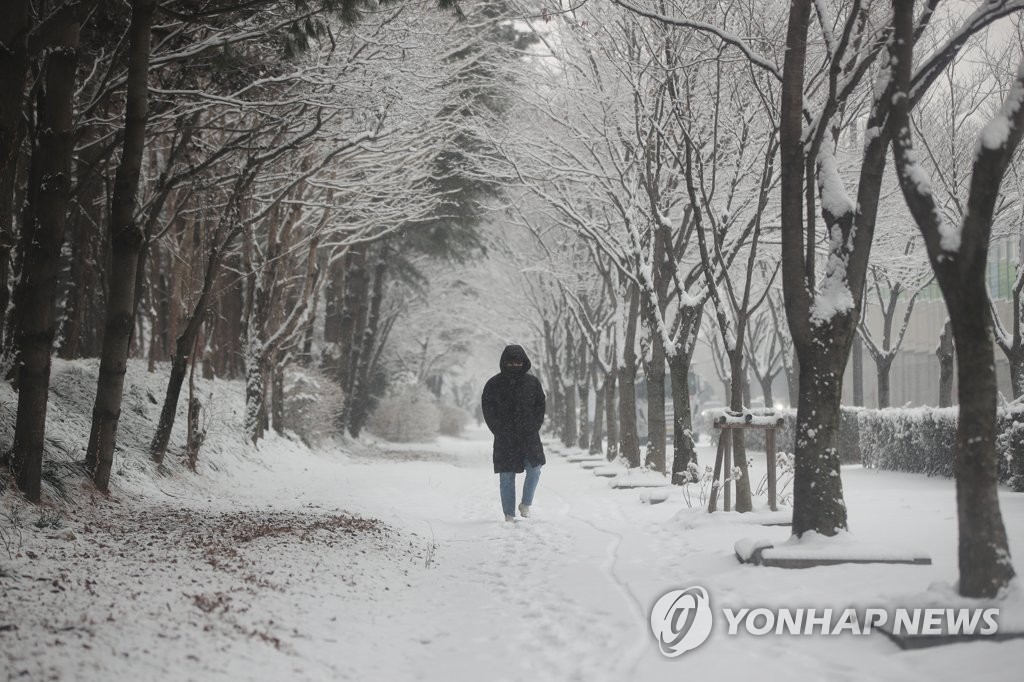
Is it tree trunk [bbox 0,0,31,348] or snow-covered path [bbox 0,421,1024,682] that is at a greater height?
tree trunk [bbox 0,0,31,348]

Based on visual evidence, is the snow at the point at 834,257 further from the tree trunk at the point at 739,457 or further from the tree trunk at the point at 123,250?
the tree trunk at the point at 123,250

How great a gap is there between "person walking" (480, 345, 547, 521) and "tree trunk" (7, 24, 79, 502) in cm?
440

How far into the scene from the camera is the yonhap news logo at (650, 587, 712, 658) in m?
4.37

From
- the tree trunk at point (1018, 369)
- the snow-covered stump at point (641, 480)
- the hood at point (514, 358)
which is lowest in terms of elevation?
the snow-covered stump at point (641, 480)

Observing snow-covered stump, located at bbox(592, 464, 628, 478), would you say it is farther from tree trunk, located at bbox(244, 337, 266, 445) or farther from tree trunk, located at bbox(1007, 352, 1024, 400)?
tree trunk, located at bbox(1007, 352, 1024, 400)

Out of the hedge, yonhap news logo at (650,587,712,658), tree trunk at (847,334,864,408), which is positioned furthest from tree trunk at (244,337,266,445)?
tree trunk at (847,334,864,408)

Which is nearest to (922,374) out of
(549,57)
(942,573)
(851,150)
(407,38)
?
(851,150)

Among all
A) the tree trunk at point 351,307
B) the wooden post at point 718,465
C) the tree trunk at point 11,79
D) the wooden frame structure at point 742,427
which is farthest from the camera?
the tree trunk at point 351,307

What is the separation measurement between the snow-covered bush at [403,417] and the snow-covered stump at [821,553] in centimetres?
2832

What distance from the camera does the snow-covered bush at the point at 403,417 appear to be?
33.6m

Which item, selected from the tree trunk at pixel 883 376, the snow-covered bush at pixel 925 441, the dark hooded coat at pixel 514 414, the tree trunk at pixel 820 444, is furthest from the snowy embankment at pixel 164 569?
the tree trunk at pixel 883 376

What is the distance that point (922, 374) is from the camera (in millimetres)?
46219

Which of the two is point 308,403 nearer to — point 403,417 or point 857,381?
point 403,417

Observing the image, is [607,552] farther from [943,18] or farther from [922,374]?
[922,374]
